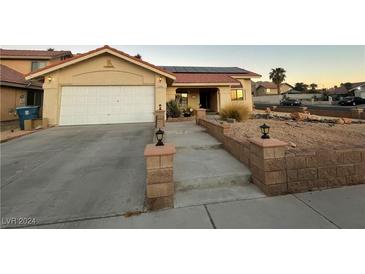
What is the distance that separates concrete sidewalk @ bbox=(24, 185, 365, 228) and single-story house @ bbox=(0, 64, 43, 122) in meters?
13.7

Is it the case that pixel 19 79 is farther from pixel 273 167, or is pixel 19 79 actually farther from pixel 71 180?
pixel 273 167

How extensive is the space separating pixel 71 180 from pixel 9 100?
1282 cm

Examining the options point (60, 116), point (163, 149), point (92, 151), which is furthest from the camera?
point (60, 116)

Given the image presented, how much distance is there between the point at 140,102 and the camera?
1159 cm

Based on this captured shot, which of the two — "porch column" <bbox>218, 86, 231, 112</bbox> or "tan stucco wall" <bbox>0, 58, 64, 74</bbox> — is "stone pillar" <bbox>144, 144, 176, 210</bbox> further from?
"tan stucco wall" <bbox>0, 58, 64, 74</bbox>

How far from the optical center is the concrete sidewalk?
247 cm

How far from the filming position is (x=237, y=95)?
18.4 m

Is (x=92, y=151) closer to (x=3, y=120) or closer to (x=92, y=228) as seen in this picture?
(x=92, y=228)

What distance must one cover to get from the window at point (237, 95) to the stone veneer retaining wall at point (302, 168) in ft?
50.7

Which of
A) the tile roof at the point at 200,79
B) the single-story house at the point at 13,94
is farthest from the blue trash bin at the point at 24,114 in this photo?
the tile roof at the point at 200,79

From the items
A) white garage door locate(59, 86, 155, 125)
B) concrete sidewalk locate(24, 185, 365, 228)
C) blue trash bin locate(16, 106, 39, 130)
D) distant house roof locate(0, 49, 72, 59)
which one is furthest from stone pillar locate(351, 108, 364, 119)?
distant house roof locate(0, 49, 72, 59)

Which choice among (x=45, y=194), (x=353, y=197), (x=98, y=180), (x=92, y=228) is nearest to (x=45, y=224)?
(x=92, y=228)
